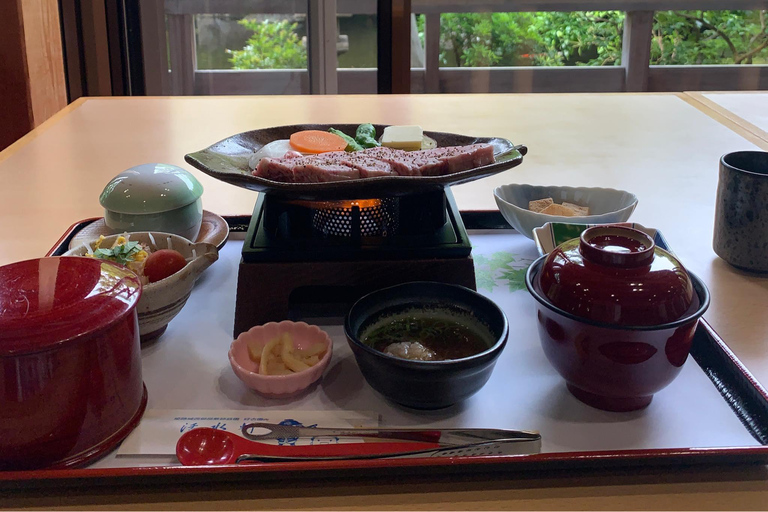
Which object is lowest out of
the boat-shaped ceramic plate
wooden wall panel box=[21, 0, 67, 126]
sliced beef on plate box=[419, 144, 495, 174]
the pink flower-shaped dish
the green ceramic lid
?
the pink flower-shaped dish

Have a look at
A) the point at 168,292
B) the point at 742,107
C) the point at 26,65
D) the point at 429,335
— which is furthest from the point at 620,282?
the point at 26,65

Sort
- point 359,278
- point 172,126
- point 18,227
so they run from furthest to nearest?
point 172,126
point 18,227
point 359,278

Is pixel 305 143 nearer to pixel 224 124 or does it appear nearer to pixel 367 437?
pixel 367 437

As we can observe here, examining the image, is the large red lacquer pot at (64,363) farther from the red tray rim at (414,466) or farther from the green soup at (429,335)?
the green soup at (429,335)

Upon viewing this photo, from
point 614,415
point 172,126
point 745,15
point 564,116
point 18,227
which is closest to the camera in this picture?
point 614,415

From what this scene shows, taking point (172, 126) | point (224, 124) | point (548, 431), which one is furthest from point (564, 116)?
point (548, 431)

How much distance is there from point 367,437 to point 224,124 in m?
1.60

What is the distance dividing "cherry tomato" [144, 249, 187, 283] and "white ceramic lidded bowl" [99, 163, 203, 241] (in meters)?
0.22

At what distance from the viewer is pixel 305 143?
130 cm

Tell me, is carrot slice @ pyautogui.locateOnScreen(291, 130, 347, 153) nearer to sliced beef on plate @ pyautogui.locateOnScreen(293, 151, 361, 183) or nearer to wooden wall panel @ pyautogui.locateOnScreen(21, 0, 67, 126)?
sliced beef on plate @ pyautogui.locateOnScreen(293, 151, 361, 183)

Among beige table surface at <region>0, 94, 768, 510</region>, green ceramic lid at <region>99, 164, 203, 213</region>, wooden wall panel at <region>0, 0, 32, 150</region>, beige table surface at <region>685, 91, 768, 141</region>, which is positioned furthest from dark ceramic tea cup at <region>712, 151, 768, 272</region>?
wooden wall panel at <region>0, 0, 32, 150</region>

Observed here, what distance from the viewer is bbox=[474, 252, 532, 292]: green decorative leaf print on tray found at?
1221mm

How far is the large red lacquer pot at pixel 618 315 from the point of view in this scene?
80 cm

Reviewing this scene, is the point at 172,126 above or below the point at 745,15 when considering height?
below
